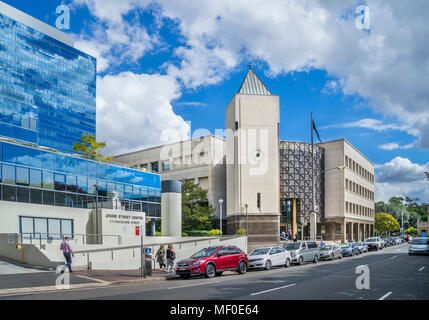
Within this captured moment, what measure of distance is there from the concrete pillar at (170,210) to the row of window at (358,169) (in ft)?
157

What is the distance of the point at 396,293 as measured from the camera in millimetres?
14242

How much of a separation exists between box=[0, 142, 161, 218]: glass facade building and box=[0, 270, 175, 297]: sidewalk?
11.6 meters

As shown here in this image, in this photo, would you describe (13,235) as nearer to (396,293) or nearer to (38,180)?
(38,180)

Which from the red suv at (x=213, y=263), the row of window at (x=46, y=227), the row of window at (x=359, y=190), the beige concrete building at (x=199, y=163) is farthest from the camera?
the row of window at (x=359, y=190)

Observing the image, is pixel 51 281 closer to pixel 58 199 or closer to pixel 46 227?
pixel 46 227

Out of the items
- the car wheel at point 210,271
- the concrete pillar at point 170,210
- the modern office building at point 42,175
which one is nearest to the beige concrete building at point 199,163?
the modern office building at point 42,175

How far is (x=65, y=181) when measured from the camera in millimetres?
37125

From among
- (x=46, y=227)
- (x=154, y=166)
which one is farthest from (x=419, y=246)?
(x=154, y=166)

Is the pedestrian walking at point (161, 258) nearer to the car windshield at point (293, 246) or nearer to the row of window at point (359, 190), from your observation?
the car windshield at point (293, 246)

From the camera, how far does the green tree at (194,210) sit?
60.5 metres

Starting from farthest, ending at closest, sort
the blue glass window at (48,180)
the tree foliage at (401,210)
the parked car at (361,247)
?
the tree foliage at (401,210) → the parked car at (361,247) → the blue glass window at (48,180)

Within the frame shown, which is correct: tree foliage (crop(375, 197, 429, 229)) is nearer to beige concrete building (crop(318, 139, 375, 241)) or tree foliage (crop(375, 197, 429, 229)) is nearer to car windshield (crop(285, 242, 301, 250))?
beige concrete building (crop(318, 139, 375, 241))

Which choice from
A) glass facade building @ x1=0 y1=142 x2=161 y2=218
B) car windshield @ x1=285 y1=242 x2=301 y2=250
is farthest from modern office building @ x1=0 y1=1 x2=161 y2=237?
car windshield @ x1=285 y1=242 x2=301 y2=250
